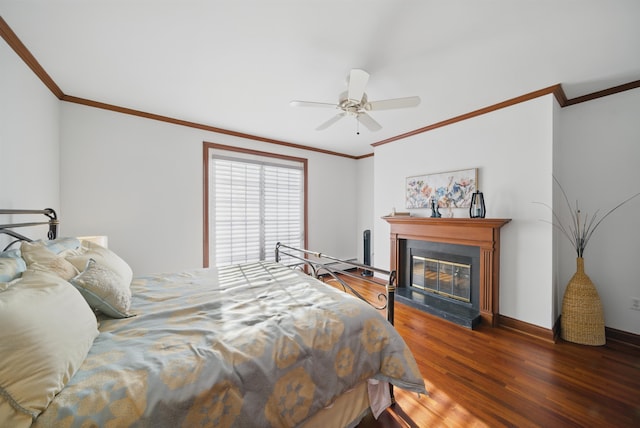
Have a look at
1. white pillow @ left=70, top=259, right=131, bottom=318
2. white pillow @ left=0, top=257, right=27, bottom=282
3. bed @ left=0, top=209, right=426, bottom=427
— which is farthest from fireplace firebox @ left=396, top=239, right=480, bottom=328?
white pillow @ left=0, top=257, right=27, bottom=282

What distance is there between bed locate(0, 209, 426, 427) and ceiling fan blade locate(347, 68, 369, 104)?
5.27 ft

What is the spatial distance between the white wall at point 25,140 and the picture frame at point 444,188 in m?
4.26

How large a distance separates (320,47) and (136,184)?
2779 mm

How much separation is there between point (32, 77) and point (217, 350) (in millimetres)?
2901

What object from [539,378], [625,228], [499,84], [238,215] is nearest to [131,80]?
[238,215]

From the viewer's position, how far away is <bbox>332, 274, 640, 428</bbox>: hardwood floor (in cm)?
151

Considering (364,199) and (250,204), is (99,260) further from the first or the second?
(364,199)

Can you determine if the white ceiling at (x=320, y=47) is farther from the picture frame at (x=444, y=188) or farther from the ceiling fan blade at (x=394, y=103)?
the picture frame at (x=444, y=188)

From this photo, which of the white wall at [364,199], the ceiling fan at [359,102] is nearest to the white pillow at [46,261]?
the ceiling fan at [359,102]

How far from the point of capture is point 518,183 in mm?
2660

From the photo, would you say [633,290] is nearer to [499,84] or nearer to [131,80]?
[499,84]

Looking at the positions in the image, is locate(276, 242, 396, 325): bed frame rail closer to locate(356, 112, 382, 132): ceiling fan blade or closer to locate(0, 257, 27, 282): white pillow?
locate(356, 112, 382, 132): ceiling fan blade

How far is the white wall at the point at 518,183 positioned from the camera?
2.46 meters

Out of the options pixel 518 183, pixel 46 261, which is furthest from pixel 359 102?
pixel 46 261
